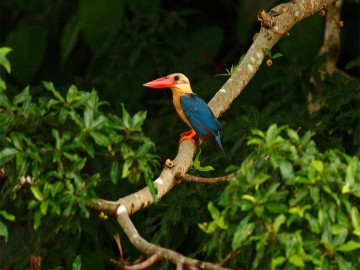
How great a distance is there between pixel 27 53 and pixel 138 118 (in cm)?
358

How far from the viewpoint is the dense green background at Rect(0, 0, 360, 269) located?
3.28m

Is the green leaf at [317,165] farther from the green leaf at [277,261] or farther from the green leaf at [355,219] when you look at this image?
the green leaf at [277,261]

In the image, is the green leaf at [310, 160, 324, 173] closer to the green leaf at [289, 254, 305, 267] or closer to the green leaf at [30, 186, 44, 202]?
the green leaf at [289, 254, 305, 267]

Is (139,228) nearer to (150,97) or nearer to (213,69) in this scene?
(150,97)

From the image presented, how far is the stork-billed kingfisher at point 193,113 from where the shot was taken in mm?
4617

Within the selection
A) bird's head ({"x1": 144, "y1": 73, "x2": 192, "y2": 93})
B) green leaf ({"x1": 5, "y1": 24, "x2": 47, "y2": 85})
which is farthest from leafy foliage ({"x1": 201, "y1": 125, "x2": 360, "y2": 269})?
green leaf ({"x1": 5, "y1": 24, "x2": 47, "y2": 85})

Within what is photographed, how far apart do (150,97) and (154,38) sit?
739mm

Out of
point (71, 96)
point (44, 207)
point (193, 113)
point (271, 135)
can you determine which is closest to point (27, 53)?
point (193, 113)

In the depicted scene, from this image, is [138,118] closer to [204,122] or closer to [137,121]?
[137,121]

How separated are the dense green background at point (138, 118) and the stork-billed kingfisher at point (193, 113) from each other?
0.27 meters

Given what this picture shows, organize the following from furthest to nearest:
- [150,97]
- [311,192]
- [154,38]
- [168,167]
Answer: [150,97] < [154,38] < [168,167] < [311,192]

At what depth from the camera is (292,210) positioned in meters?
2.96

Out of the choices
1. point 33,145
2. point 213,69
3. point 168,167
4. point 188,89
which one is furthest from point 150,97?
point 33,145

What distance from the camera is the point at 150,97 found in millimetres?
7090
